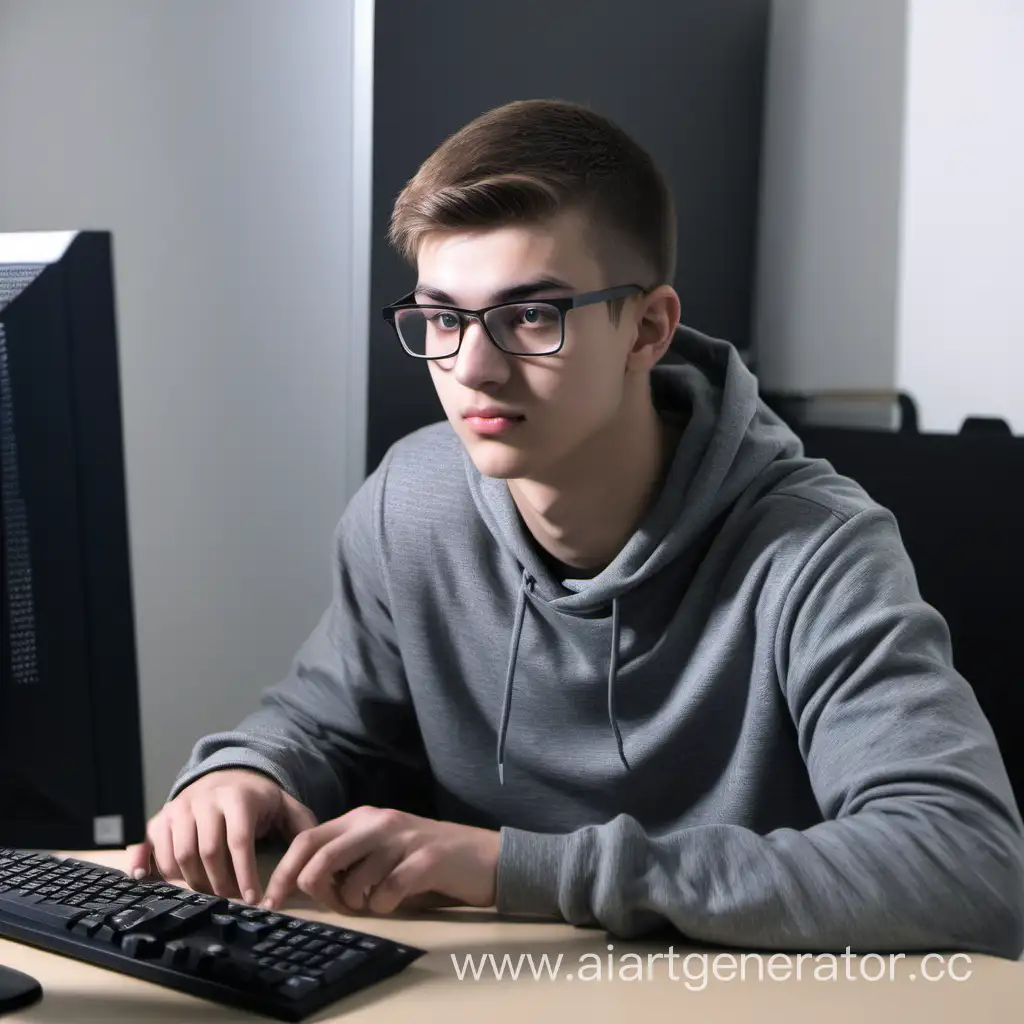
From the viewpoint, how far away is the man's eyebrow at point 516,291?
1169 mm

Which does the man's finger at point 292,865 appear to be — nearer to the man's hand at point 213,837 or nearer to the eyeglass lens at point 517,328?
the man's hand at point 213,837

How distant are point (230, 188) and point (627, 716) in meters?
1.13

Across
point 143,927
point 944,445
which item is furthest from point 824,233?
point 143,927

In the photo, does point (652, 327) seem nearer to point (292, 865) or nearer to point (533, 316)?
point (533, 316)

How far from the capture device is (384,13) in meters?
1.83

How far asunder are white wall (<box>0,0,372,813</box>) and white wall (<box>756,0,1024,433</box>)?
3.31ft

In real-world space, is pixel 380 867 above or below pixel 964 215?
below

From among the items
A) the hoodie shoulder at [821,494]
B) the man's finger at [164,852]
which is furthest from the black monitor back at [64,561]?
the hoodie shoulder at [821,494]

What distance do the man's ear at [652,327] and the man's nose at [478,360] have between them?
19 centimetres

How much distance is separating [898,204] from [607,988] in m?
1.89

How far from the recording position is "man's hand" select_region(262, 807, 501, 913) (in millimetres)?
936

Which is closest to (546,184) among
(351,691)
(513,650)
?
(513,650)

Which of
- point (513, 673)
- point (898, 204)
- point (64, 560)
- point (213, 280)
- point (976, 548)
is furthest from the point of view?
point (898, 204)

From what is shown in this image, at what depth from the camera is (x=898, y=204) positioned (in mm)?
2387
